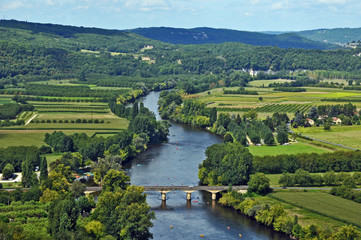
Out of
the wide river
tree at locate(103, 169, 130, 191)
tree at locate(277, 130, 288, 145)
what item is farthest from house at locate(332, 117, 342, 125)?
tree at locate(103, 169, 130, 191)

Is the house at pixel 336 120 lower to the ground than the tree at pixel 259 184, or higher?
higher

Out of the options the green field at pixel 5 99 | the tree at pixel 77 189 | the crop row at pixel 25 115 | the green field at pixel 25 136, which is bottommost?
the tree at pixel 77 189

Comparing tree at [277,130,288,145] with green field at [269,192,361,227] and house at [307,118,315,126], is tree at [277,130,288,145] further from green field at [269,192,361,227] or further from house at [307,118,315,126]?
green field at [269,192,361,227]

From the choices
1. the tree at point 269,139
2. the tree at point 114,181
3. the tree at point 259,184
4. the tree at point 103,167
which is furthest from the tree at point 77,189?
the tree at point 269,139

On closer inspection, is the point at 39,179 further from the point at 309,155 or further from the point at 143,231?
the point at 309,155

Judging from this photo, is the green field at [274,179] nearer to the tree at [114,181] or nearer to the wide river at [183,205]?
the wide river at [183,205]

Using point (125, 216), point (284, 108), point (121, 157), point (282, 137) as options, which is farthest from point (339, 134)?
point (125, 216)
